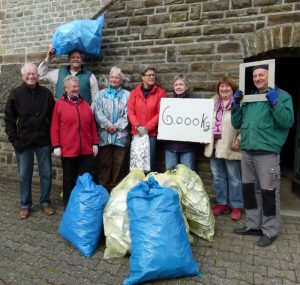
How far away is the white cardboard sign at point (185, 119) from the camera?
400 centimetres

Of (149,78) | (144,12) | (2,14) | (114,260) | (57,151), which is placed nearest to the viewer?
(114,260)

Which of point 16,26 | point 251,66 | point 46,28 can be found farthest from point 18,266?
point 16,26

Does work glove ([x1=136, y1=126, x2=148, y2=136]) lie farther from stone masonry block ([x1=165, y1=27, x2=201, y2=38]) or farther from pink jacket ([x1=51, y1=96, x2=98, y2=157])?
stone masonry block ([x1=165, y1=27, x2=201, y2=38])

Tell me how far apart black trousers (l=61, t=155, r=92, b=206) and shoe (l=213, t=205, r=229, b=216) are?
1.67 m

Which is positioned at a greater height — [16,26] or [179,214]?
[16,26]

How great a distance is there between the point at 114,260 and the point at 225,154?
176 cm

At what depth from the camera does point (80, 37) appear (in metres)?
4.51

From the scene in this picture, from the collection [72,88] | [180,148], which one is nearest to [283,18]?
[180,148]

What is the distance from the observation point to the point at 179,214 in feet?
9.09

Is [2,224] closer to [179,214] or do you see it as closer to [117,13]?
[179,214]

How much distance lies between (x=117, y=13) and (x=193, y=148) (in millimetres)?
2285

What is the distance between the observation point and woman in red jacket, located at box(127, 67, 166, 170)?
4164mm

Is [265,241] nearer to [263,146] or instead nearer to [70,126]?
[263,146]

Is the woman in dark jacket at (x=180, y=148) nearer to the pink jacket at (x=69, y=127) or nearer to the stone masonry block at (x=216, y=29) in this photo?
the stone masonry block at (x=216, y=29)
